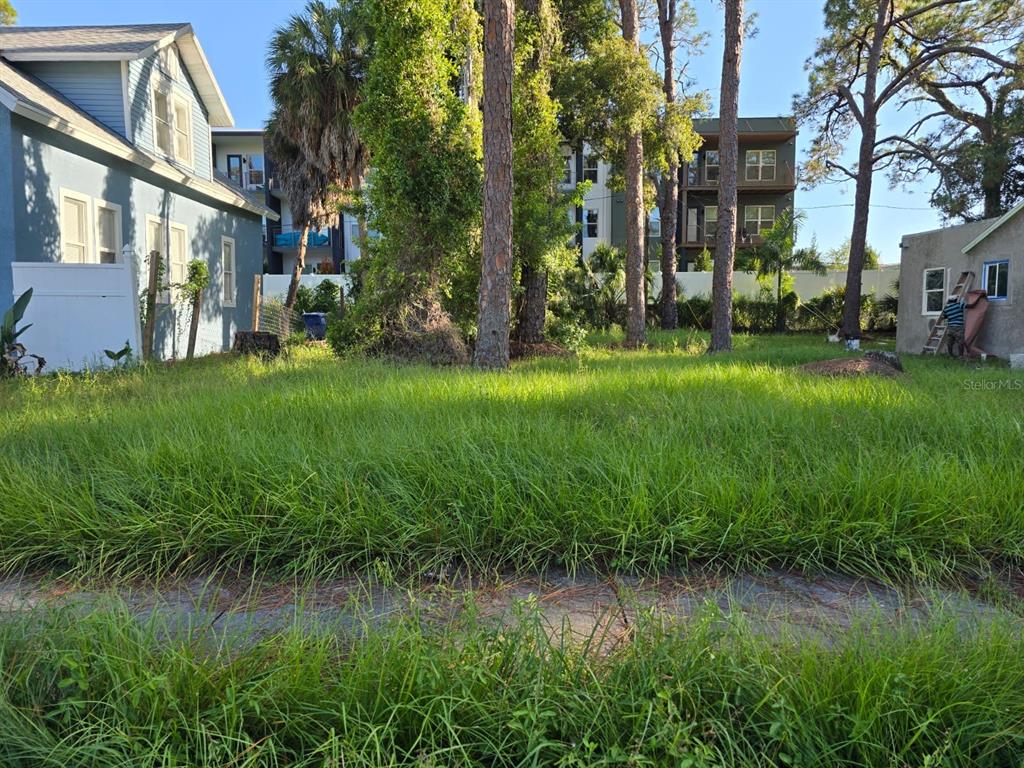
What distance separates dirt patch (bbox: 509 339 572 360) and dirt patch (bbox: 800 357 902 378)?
15.2 feet

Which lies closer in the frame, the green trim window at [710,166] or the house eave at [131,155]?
the house eave at [131,155]

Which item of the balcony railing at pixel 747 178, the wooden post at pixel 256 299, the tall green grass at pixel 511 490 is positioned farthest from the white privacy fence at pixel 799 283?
the tall green grass at pixel 511 490

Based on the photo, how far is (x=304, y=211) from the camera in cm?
2252

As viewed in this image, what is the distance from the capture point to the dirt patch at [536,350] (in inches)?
523

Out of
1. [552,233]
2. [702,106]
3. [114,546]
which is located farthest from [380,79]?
[114,546]

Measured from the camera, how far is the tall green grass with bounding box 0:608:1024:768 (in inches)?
72.6

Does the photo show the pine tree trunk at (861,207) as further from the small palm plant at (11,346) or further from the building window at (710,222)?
the small palm plant at (11,346)

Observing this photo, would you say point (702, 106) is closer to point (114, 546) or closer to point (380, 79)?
point (380, 79)

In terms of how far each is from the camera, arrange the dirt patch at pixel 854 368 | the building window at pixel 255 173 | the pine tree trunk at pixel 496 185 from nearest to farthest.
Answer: the dirt patch at pixel 854 368, the pine tree trunk at pixel 496 185, the building window at pixel 255 173

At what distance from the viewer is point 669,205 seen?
23.4 metres

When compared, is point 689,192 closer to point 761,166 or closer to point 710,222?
point 710,222

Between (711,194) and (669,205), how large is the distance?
549 inches

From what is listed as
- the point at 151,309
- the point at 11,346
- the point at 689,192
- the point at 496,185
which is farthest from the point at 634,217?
the point at 689,192

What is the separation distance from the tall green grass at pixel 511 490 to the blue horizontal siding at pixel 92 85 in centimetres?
1099
